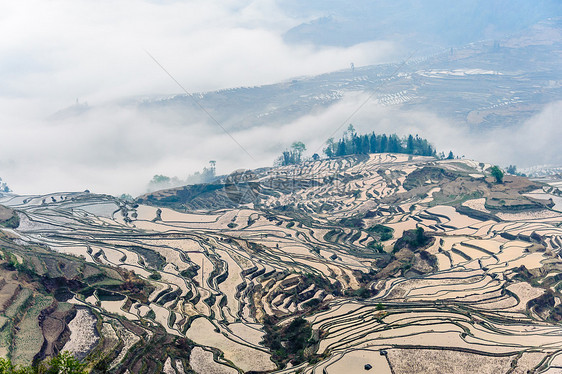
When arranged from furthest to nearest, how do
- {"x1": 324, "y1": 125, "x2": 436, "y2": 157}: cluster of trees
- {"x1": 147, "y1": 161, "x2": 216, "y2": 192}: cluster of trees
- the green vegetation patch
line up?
{"x1": 147, "y1": 161, "x2": 216, "y2": 192}: cluster of trees, {"x1": 324, "y1": 125, "x2": 436, "y2": 157}: cluster of trees, the green vegetation patch

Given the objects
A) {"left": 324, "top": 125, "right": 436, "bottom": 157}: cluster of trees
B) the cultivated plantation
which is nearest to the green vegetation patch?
the cultivated plantation

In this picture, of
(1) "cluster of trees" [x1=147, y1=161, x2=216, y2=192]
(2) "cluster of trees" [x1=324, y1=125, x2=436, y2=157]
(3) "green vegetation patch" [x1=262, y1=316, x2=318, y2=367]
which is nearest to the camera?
(3) "green vegetation patch" [x1=262, y1=316, x2=318, y2=367]

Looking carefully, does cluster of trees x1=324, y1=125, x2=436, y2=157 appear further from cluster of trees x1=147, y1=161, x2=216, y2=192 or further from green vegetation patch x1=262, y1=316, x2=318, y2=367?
green vegetation patch x1=262, y1=316, x2=318, y2=367

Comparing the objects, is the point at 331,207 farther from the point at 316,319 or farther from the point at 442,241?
the point at 316,319

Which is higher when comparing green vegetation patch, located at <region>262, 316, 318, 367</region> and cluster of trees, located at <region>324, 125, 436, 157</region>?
cluster of trees, located at <region>324, 125, 436, 157</region>

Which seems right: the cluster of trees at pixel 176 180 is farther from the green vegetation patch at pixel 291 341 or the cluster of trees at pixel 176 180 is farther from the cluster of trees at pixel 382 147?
the green vegetation patch at pixel 291 341

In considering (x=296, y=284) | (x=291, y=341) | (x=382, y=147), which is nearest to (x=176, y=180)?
(x=382, y=147)

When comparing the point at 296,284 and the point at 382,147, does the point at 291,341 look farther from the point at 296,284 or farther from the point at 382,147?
the point at 382,147

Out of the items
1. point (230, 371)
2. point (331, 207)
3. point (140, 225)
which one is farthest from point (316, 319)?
point (331, 207)
